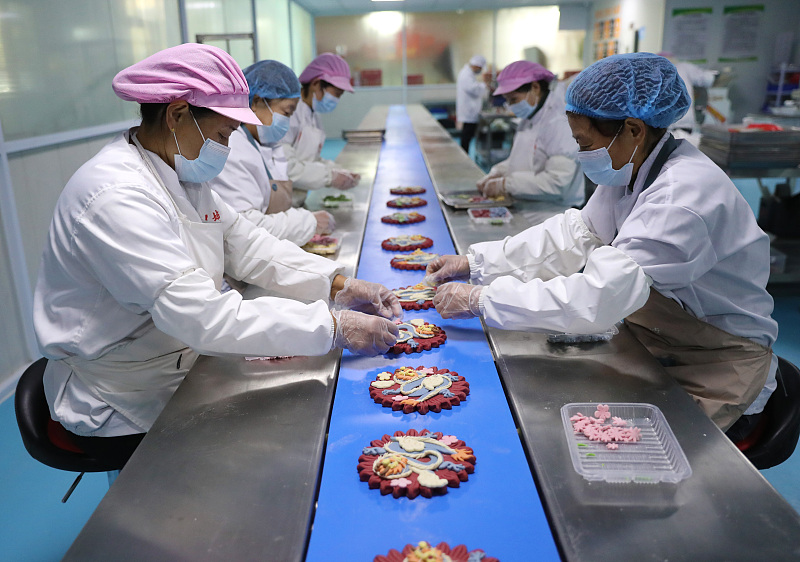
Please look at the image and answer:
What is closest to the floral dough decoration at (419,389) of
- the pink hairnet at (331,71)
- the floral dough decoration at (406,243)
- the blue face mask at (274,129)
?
the floral dough decoration at (406,243)

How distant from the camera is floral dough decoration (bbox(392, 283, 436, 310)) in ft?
6.11

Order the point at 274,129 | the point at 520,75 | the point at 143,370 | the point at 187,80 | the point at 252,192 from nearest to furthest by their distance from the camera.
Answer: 1. the point at 187,80
2. the point at 143,370
3. the point at 252,192
4. the point at 274,129
5. the point at 520,75

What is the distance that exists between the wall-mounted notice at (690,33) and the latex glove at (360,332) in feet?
30.0

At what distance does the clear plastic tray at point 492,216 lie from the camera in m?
2.81

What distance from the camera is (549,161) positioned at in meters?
3.40

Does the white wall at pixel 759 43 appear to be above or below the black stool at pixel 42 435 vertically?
above

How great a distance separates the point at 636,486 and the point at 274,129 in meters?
2.27

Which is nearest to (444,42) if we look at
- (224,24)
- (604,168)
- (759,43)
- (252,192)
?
(759,43)

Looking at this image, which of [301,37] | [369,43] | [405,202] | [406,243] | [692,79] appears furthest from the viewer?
[369,43]

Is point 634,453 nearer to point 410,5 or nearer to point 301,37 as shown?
point 410,5

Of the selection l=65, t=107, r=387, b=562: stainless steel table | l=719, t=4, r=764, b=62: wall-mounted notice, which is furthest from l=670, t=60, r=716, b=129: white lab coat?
l=65, t=107, r=387, b=562: stainless steel table

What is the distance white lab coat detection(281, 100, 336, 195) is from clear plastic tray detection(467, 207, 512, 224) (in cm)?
110

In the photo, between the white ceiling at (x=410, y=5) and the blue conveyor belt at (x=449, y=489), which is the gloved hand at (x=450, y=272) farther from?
the white ceiling at (x=410, y=5)

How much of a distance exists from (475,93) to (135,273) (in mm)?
8227
